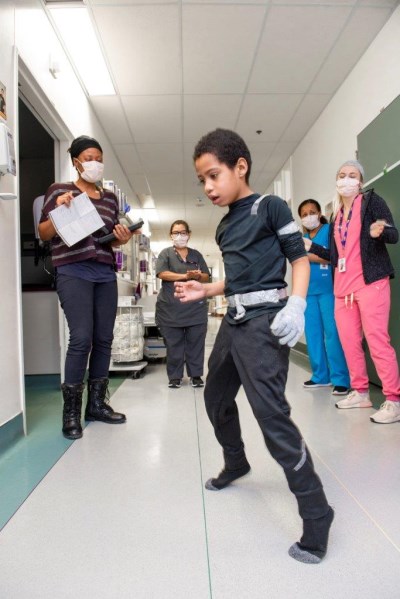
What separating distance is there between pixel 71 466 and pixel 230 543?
29.7 inches

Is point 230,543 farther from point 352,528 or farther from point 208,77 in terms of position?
point 208,77

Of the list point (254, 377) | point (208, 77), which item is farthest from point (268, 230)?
point (208, 77)

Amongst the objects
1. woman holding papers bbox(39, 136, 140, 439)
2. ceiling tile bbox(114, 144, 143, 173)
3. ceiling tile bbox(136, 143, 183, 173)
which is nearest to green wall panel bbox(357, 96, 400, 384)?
woman holding papers bbox(39, 136, 140, 439)

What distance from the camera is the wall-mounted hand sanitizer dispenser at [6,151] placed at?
1665 millimetres

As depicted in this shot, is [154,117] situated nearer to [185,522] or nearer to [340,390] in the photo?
[340,390]

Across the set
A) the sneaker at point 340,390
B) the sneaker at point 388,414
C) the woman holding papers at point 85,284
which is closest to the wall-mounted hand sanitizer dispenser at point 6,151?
the woman holding papers at point 85,284

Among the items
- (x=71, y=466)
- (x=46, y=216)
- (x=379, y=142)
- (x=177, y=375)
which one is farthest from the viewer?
(x=177, y=375)

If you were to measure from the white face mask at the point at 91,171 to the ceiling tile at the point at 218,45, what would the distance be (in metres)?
1.43

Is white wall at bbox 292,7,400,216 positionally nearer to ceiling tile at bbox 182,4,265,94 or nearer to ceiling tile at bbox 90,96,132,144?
ceiling tile at bbox 182,4,265,94

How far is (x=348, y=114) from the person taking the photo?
11.4ft

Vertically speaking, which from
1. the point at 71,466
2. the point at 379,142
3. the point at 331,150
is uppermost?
the point at 331,150

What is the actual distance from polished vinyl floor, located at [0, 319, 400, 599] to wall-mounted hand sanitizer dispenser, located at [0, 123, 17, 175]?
118cm

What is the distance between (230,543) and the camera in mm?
1047

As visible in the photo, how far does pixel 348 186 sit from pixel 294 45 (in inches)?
56.9
